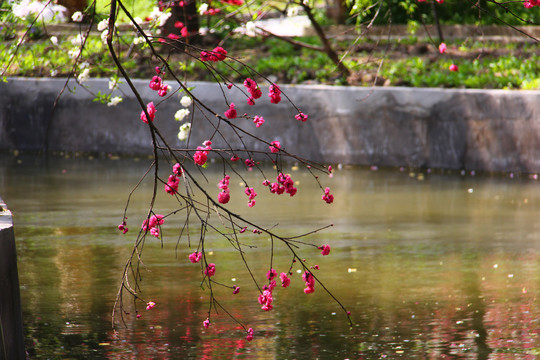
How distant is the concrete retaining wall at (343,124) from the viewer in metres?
11.3

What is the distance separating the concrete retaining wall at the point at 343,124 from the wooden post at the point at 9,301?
6967 mm

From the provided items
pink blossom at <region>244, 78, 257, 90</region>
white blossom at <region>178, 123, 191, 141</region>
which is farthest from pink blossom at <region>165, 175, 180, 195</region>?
white blossom at <region>178, 123, 191, 141</region>

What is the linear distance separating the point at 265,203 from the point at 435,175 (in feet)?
8.15

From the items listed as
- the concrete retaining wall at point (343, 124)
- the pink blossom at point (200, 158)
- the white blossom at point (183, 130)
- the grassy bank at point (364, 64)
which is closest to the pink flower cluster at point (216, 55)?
the pink blossom at point (200, 158)

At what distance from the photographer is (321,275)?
677 centimetres

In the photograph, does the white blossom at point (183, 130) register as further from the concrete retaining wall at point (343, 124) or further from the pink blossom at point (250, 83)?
the concrete retaining wall at point (343, 124)

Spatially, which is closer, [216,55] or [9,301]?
[9,301]

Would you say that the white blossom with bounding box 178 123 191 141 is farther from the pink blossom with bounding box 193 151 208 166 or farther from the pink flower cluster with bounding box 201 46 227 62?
the pink flower cluster with bounding box 201 46 227 62

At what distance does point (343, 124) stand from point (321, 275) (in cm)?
550

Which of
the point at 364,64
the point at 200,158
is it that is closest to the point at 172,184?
the point at 200,158

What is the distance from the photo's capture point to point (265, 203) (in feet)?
31.6

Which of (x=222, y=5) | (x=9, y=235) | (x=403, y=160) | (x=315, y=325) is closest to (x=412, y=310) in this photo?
(x=315, y=325)

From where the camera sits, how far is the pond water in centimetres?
524

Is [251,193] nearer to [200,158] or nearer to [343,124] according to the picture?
[200,158]
